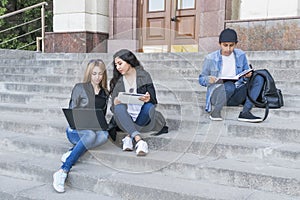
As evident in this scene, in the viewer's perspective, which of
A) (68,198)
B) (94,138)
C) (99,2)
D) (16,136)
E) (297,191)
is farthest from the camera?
(99,2)

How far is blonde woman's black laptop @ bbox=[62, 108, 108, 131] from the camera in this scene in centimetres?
338

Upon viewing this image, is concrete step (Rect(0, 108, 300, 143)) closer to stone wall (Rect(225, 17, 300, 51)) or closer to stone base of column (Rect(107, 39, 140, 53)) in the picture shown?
stone base of column (Rect(107, 39, 140, 53))

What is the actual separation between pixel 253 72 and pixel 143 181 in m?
1.70

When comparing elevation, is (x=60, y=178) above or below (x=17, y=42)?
below

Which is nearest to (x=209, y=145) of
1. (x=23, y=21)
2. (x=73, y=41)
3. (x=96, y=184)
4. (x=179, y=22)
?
(x=96, y=184)

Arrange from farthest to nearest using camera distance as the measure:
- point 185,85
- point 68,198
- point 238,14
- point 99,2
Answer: point 99,2, point 238,14, point 185,85, point 68,198

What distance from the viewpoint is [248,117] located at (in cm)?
377

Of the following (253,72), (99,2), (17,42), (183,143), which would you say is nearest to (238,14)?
(99,2)

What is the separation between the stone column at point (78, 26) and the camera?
26.9 feet

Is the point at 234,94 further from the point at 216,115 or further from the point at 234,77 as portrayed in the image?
the point at 216,115

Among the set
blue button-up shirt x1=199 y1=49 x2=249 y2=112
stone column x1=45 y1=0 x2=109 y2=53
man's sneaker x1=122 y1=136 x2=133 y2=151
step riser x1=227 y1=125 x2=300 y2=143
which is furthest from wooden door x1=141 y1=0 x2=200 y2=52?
man's sneaker x1=122 y1=136 x2=133 y2=151

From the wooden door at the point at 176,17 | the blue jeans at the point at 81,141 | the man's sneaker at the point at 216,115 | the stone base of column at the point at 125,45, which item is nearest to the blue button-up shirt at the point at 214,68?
the man's sneaker at the point at 216,115

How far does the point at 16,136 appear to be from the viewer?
4.28 metres

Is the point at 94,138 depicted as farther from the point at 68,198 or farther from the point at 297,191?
the point at 297,191
